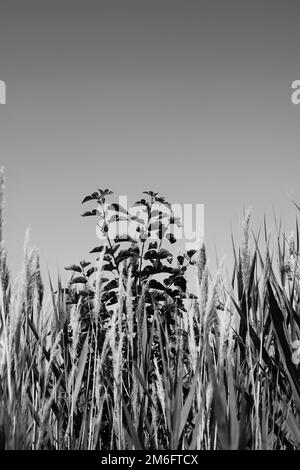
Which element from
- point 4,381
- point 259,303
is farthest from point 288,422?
point 4,381

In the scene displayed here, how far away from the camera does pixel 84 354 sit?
6.16 ft

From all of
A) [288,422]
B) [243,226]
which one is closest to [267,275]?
[243,226]

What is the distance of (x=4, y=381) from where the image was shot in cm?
Answer: 154

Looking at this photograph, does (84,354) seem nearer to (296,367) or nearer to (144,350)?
(144,350)

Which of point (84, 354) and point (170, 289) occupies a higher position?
→ point (170, 289)

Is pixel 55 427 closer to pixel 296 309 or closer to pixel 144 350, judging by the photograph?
pixel 144 350

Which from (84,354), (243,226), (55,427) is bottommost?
(55,427)
